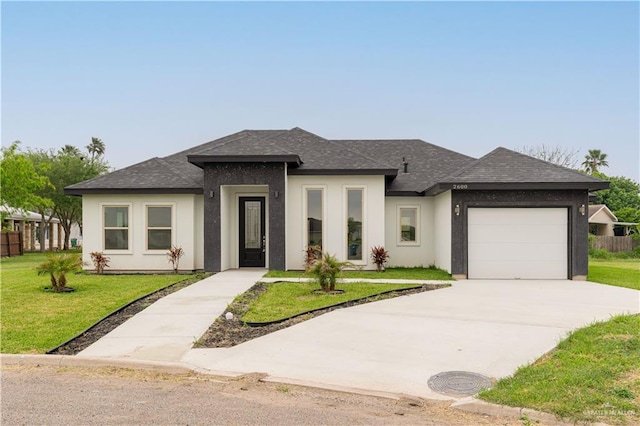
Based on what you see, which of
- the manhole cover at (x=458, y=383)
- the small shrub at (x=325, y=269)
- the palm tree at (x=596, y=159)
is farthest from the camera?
the palm tree at (x=596, y=159)

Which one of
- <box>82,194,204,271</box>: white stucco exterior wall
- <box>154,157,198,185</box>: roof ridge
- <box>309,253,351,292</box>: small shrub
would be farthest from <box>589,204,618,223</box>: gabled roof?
<box>82,194,204,271</box>: white stucco exterior wall

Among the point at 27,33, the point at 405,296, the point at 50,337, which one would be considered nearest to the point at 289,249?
the point at 405,296

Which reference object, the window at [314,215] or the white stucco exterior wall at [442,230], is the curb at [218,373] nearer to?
the window at [314,215]

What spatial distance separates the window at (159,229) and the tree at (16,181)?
14985mm

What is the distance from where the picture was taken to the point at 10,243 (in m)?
26.7

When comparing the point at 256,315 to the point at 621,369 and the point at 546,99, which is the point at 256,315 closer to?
the point at 621,369

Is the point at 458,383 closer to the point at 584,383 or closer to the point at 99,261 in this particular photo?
the point at 584,383

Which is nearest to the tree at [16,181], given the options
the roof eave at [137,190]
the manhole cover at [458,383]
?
the roof eave at [137,190]

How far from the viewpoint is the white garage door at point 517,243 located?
1327 centimetres

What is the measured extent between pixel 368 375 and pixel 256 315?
3300 millimetres

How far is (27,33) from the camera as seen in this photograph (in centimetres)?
1506

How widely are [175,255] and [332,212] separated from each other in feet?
18.0

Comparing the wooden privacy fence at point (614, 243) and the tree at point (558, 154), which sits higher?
the tree at point (558, 154)

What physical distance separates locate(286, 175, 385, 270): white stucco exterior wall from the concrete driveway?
5.07 m
